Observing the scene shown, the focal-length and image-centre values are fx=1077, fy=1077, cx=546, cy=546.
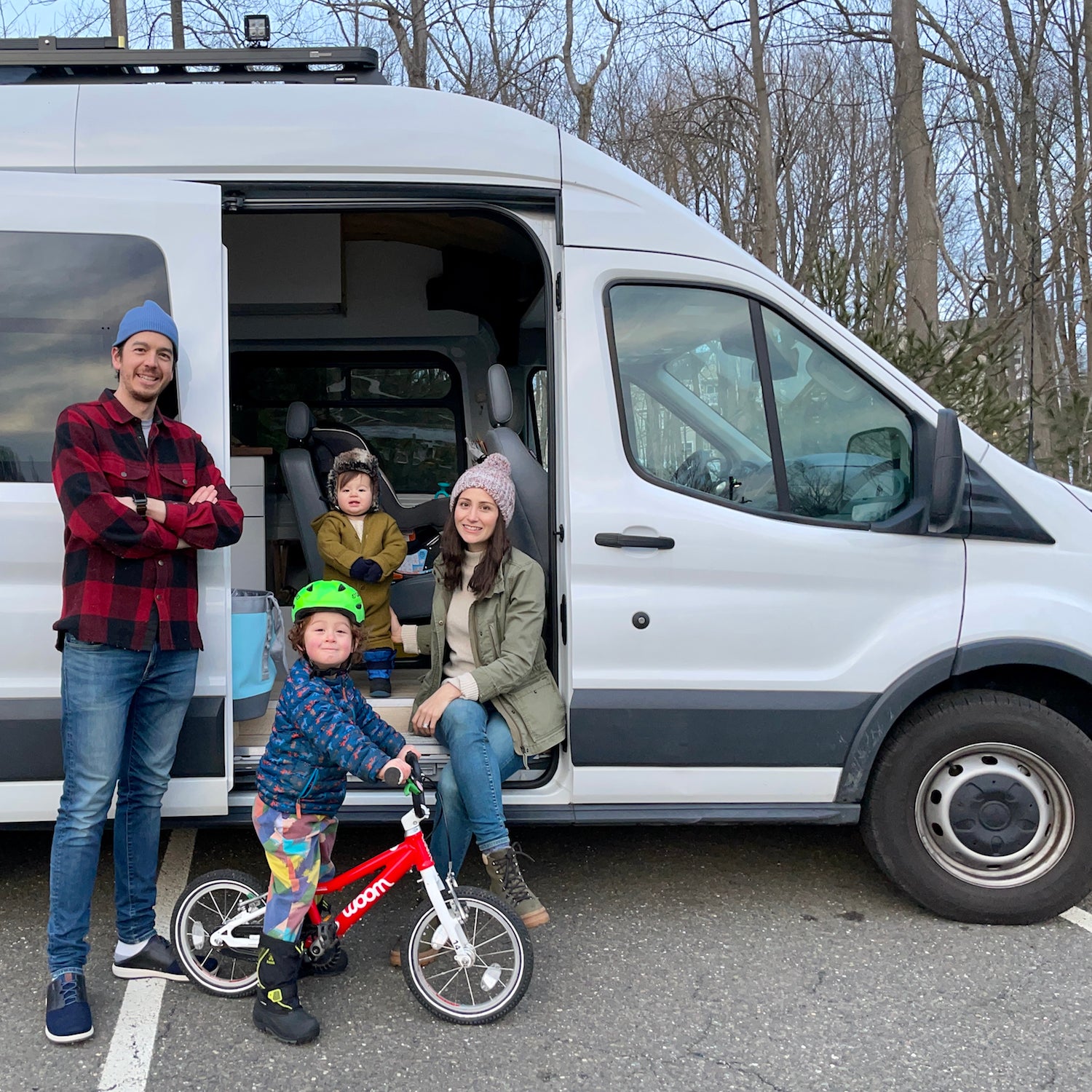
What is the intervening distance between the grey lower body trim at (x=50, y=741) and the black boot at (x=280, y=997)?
2.02 feet

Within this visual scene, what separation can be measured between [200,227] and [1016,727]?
2.87 metres

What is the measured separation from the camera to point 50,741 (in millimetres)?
3113

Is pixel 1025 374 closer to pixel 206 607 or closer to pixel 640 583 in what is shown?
pixel 640 583

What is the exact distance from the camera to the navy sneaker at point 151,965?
119 inches

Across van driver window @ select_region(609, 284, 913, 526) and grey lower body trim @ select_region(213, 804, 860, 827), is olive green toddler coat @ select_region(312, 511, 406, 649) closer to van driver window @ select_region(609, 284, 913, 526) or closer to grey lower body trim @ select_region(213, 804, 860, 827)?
grey lower body trim @ select_region(213, 804, 860, 827)

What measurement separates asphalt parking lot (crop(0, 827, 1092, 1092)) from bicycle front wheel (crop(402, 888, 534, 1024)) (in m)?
0.06

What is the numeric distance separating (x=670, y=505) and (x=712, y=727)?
69 cm

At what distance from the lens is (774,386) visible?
3.32 m

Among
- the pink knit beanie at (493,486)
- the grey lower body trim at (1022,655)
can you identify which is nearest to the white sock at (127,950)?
the pink knit beanie at (493,486)

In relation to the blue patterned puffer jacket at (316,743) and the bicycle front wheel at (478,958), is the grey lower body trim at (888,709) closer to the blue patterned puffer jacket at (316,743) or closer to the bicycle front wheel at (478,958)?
the bicycle front wheel at (478,958)

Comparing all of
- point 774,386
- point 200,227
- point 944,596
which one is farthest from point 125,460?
point 944,596

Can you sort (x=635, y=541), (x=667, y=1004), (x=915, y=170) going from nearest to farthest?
(x=667, y=1004) → (x=635, y=541) → (x=915, y=170)

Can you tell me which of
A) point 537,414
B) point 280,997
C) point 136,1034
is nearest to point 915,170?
point 537,414

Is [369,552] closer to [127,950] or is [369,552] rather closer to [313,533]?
[313,533]
